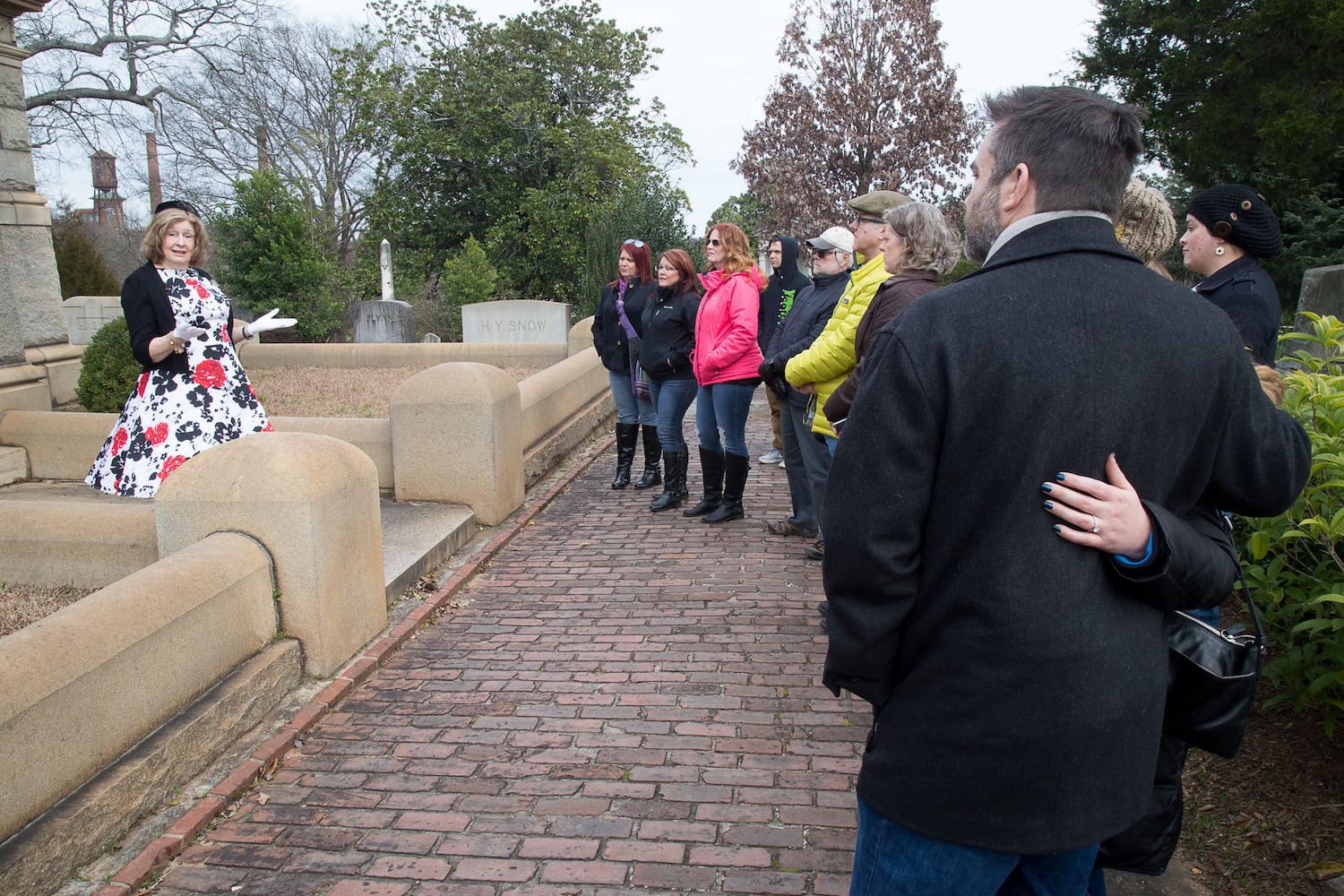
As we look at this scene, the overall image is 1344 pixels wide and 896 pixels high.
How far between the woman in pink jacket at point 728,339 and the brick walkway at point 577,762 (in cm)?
128

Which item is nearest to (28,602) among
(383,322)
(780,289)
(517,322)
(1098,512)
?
(1098,512)

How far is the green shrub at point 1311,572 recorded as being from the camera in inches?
110

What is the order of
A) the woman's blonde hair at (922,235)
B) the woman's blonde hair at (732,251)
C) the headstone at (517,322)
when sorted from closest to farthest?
the woman's blonde hair at (922,235), the woman's blonde hair at (732,251), the headstone at (517,322)

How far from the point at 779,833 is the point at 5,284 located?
716 cm

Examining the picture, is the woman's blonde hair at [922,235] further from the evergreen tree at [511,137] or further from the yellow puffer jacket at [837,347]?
A: the evergreen tree at [511,137]

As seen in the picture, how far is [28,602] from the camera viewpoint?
165 inches

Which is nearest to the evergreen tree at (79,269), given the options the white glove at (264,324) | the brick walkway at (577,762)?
the white glove at (264,324)

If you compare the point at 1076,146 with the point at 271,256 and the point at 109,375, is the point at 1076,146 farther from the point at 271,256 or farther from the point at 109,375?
the point at 271,256

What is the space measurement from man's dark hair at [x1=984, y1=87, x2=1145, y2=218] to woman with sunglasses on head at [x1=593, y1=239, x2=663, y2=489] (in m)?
5.44

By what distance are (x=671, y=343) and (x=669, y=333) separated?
0.07 meters

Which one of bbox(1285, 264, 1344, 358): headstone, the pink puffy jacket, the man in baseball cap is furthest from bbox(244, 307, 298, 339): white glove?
bbox(1285, 264, 1344, 358): headstone

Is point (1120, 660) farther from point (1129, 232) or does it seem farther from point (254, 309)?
point (254, 309)

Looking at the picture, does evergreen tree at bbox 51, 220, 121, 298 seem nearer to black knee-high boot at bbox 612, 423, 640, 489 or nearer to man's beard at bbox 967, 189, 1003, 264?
black knee-high boot at bbox 612, 423, 640, 489

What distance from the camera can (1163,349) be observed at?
60.1 inches
